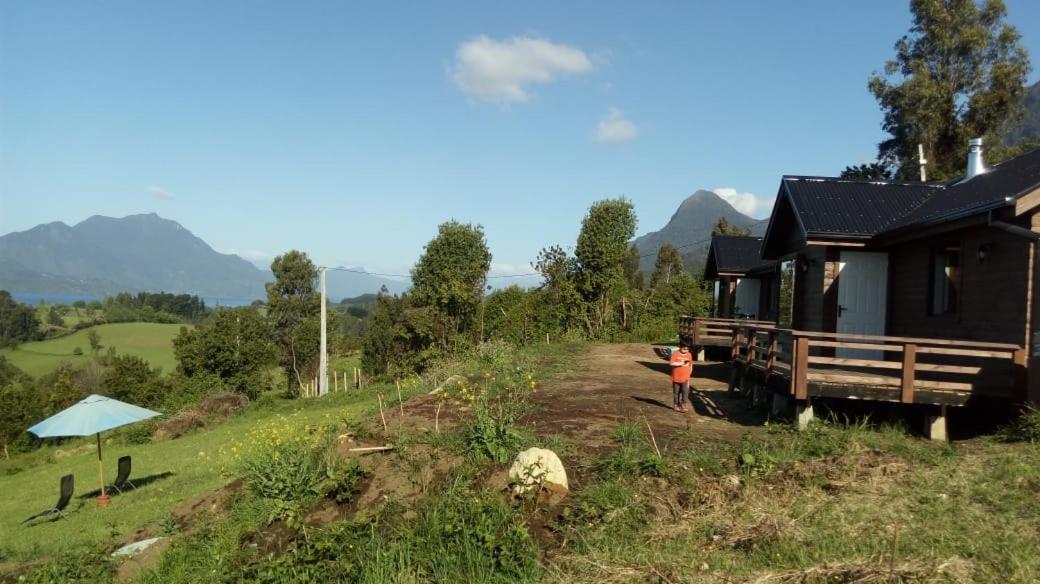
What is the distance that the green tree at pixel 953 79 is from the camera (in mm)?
27375

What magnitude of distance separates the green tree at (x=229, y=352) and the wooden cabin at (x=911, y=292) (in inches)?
1366

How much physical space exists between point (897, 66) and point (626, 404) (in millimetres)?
27242

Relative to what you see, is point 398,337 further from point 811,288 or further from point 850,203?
point 850,203

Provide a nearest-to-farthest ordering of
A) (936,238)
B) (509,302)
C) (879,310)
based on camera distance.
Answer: (936,238) → (879,310) → (509,302)

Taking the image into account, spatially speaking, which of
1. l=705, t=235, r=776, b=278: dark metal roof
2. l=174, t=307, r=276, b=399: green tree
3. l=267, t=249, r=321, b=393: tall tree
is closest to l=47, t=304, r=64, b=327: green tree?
l=267, t=249, r=321, b=393: tall tree

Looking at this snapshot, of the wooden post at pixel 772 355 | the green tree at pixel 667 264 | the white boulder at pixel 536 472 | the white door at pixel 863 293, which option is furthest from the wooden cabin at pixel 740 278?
the green tree at pixel 667 264

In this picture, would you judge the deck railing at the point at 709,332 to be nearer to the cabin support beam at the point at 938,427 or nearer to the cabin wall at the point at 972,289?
the cabin wall at the point at 972,289

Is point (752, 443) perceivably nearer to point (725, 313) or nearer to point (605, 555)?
point (605, 555)

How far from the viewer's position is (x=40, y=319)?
369 feet

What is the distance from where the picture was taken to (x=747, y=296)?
2403 cm

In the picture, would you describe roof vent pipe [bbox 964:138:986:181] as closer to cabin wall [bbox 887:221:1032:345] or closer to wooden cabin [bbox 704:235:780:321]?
cabin wall [bbox 887:221:1032:345]

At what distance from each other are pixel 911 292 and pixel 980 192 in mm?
2086

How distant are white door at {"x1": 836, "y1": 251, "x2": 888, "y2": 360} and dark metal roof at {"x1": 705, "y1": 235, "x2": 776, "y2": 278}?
Answer: 1014 centimetres

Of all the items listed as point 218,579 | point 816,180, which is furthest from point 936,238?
point 218,579
